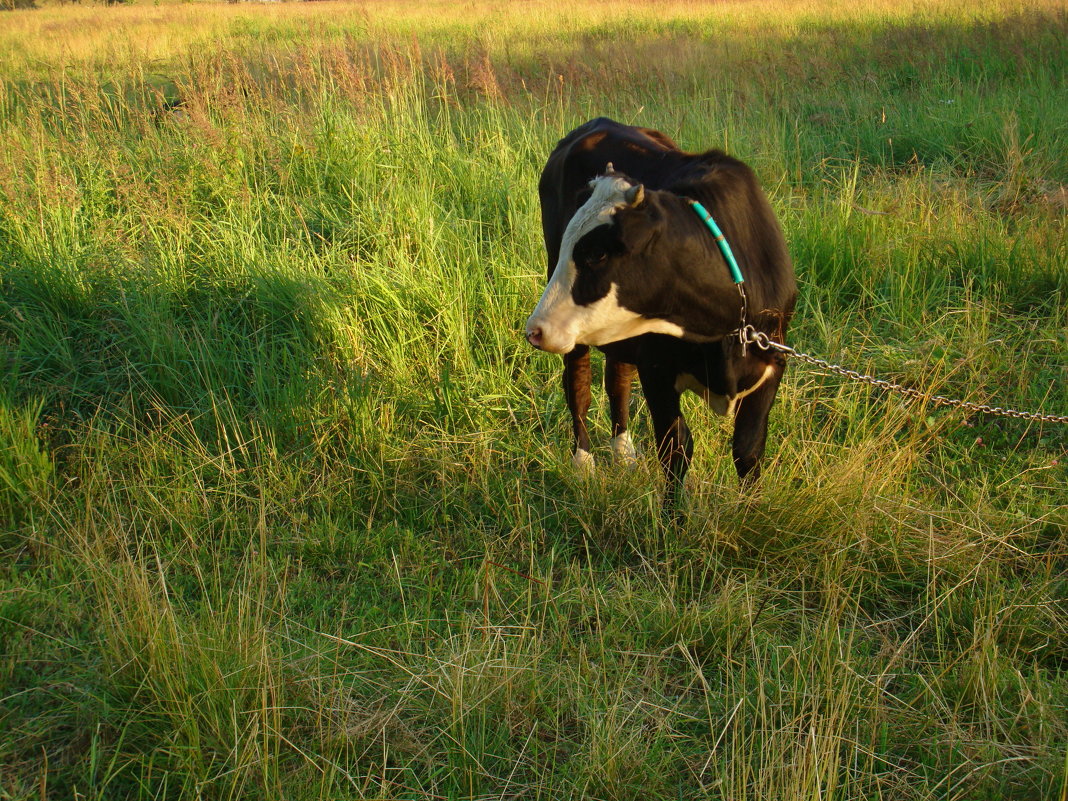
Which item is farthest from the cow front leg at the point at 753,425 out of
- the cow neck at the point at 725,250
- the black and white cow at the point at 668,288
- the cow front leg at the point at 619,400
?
the cow front leg at the point at 619,400

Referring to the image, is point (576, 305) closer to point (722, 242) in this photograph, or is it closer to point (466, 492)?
point (722, 242)

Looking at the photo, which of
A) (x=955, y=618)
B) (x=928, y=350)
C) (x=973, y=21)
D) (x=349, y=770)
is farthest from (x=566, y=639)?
(x=973, y=21)

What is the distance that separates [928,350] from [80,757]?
4190 mm

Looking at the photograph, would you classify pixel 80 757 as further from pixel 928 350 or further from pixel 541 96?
pixel 541 96

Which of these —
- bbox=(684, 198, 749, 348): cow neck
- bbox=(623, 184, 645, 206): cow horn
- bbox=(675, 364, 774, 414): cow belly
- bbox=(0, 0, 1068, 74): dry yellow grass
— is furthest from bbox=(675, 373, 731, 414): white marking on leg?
bbox=(0, 0, 1068, 74): dry yellow grass

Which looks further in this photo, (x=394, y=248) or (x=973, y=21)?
(x=973, y=21)

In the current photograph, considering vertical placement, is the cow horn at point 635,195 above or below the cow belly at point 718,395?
above

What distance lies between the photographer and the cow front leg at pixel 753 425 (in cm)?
341

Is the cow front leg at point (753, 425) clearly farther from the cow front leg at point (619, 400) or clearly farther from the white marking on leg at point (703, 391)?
the cow front leg at point (619, 400)

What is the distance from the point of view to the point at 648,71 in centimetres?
972

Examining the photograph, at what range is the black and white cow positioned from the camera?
115 inches

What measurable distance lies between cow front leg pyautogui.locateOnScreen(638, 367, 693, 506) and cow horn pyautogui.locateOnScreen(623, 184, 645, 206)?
2.60ft

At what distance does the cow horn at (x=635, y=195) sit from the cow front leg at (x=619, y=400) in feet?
3.97

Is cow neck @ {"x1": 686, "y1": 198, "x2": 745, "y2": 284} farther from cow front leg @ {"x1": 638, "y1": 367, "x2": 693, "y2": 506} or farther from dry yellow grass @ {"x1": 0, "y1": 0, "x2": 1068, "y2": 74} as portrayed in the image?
dry yellow grass @ {"x1": 0, "y1": 0, "x2": 1068, "y2": 74}
